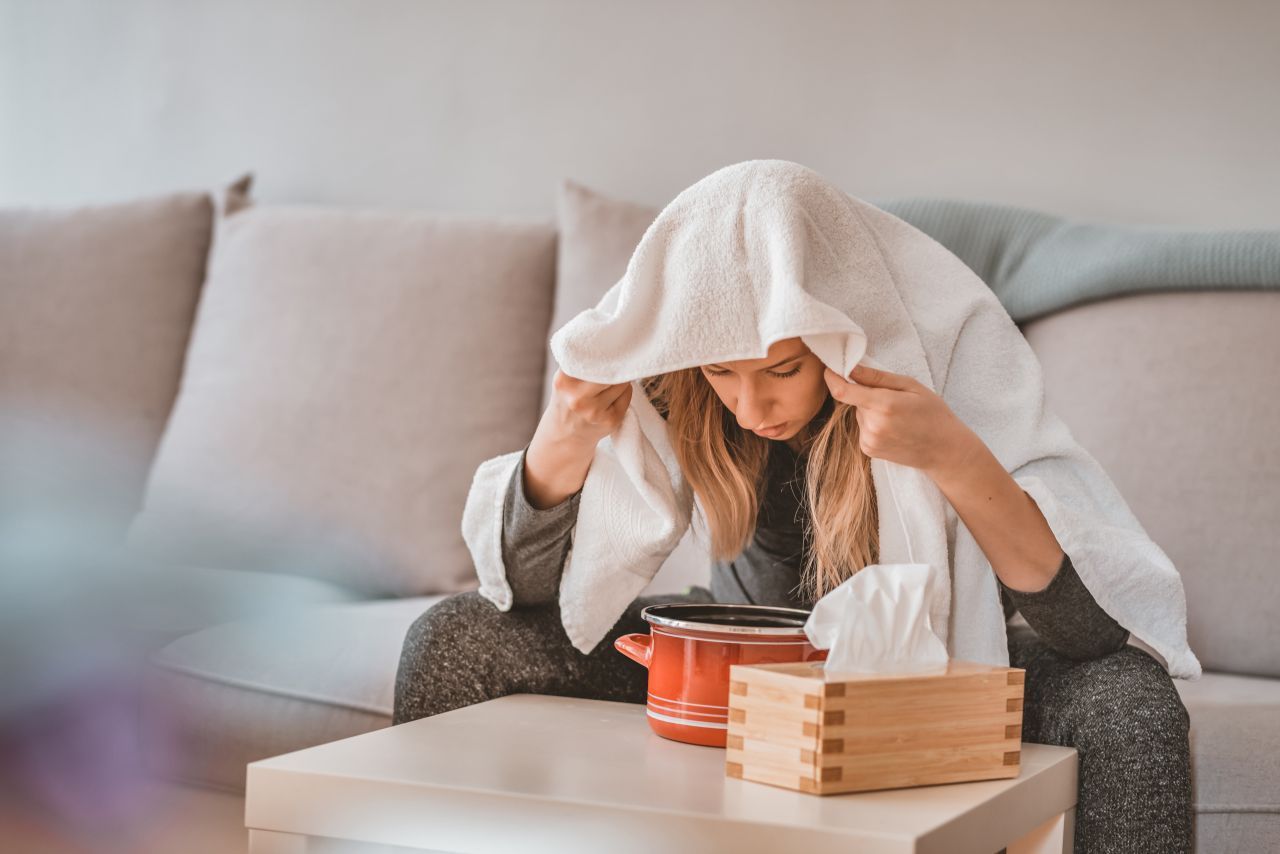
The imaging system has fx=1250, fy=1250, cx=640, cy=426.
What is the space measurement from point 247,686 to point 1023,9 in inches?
53.0

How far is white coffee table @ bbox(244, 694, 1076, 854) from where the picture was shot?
2.05ft

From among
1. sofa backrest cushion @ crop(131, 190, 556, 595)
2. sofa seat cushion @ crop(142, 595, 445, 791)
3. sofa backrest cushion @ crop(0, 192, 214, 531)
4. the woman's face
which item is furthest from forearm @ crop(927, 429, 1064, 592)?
sofa backrest cushion @ crop(0, 192, 214, 531)

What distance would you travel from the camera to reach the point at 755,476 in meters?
1.07

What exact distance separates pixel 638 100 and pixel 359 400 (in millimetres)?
662

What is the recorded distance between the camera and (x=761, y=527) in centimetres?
113

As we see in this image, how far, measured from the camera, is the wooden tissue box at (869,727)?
0.68m

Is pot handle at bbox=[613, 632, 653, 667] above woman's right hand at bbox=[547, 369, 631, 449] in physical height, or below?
below

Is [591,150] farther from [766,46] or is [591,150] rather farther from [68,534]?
[68,534]

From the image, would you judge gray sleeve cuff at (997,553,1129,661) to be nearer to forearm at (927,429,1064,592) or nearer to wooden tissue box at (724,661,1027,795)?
forearm at (927,429,1064,592)

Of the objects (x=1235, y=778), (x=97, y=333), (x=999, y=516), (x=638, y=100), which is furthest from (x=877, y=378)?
(x=97, y=333)

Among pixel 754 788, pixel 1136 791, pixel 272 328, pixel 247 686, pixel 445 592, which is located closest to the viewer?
pixel 754 788

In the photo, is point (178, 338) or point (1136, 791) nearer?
point (1136, 791)

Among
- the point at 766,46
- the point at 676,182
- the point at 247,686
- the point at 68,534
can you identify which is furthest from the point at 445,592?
the point at 766,46

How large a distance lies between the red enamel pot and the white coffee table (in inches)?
0.8
